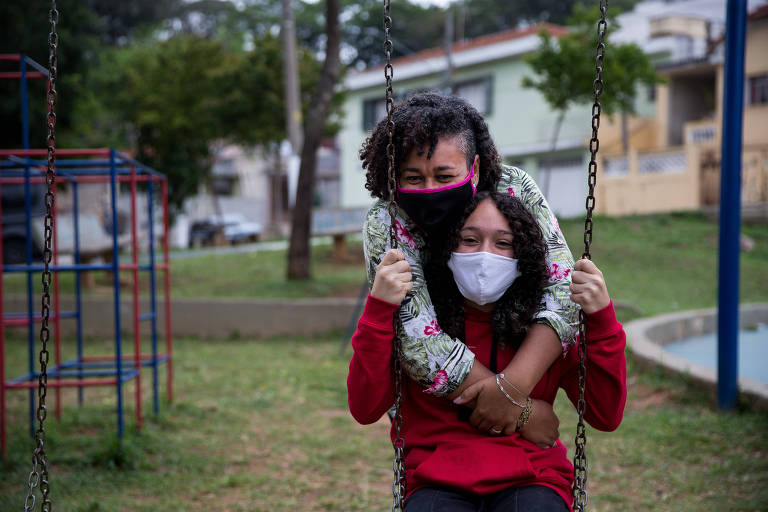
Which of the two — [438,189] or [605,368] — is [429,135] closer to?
[438,189]

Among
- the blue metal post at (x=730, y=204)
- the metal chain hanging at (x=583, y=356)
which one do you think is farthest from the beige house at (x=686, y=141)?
the metal chain hanging at (x=583, y=356)

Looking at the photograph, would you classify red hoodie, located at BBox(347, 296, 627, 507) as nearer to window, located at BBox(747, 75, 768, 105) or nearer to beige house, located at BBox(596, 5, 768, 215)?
beige house, located at BBox(596, 5, 768, 215)

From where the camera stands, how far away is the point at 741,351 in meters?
8.31

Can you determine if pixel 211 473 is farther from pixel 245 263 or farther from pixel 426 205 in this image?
pixel 245 263

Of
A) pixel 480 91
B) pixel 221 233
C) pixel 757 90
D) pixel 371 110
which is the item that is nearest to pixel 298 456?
pixel 757 90

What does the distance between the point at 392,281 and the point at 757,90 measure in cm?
1986

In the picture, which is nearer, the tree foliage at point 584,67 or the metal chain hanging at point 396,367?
the metal chain hanging at point 396,367

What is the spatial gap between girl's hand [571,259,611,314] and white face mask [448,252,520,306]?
0.18 meters

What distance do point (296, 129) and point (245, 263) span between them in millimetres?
2917

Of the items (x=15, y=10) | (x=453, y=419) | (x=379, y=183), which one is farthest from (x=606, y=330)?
(x=15, y=10)

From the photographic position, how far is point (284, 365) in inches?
312

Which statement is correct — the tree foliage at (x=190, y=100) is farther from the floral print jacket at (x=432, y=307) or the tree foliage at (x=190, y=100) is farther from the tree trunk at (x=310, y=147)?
the floral print jacket at (x=432, y=307)

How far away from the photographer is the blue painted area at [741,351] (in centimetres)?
748

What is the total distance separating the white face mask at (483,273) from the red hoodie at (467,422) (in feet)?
0.43
